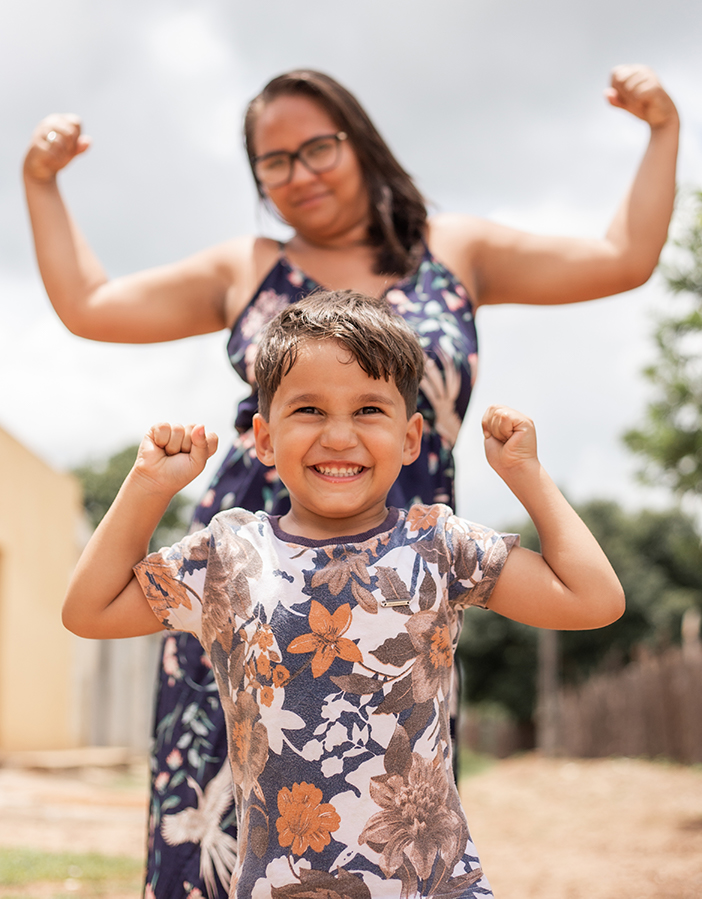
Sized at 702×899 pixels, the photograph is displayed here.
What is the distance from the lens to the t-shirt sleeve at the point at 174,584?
1520 mm

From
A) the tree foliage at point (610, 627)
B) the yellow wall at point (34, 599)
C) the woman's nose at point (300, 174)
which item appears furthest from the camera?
the tree foliage at point (610, 627)

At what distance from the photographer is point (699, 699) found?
41.1 feet

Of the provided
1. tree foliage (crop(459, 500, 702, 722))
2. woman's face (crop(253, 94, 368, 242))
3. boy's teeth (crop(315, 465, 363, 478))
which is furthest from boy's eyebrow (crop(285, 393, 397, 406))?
tree foliage (crop(459, 500, 702, 722))

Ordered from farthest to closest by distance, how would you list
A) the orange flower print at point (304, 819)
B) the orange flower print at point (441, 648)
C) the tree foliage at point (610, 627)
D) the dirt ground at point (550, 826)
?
1. the tree foliage at point (610, 627)
2. the dirt ground at point (550, 826)
3. the orange flower print at point (441, 648)
4. the orange flower print at point (304, 819)

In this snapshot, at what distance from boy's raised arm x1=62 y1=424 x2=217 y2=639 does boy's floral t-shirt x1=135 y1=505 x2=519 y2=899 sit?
0.04m

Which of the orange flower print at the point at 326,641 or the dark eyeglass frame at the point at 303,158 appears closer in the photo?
the orange flower print at the point at 326,641

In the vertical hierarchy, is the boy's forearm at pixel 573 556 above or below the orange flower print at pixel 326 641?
above

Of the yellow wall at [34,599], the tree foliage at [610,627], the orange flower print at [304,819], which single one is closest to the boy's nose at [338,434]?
the orange flower print at [304,819]

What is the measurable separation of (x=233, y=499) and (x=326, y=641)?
69 centimetres

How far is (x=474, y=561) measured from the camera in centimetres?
150

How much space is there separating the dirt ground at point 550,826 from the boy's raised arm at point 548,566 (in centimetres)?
439

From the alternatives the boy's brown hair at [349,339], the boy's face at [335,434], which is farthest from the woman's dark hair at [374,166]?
the boy's face at [335,434]

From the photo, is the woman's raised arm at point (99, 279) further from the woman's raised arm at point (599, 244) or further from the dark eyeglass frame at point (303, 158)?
the woman's raised arm at point (599, 244)

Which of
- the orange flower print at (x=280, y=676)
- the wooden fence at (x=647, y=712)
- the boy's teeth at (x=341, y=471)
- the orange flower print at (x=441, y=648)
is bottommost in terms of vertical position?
the wooden fence at (x=647, y=712)
